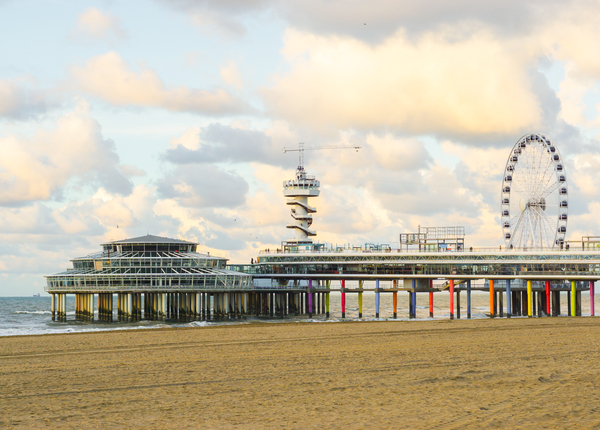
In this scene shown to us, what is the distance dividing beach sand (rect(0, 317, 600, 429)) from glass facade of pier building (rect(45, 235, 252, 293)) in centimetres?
3569

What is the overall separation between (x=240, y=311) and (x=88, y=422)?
2459 inches

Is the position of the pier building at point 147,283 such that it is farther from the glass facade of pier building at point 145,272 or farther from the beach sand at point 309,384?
the beach sand at point 309,384

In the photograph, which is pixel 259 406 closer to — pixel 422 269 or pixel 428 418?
pixel 428 418

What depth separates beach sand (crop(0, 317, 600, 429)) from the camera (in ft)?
55.5

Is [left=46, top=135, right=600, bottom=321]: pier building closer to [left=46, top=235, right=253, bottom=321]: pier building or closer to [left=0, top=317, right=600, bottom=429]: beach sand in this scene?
[left=46, top=235, right=253, bottom=321]: pier building

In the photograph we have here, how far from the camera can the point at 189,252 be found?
83312 mm

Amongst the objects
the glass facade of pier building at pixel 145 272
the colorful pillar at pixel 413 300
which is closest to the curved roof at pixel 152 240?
the glass facade of pier building at pixel 145 272

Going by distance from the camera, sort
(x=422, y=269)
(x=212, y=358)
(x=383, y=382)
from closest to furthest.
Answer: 1. (x=383, y=382)
2. (x=212, y=358)
3. (x=422, y=269)

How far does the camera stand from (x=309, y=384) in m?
21.9

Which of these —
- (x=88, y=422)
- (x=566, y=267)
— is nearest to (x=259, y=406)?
(x=88, y=422)

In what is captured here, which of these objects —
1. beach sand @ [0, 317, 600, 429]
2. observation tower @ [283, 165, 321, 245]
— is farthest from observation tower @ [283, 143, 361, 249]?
beach sand @ [0, 317, 600, 429]

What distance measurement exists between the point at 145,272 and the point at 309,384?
5501cm

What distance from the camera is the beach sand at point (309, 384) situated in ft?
55.5

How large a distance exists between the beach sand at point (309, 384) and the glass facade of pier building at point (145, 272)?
3569 centimetres
